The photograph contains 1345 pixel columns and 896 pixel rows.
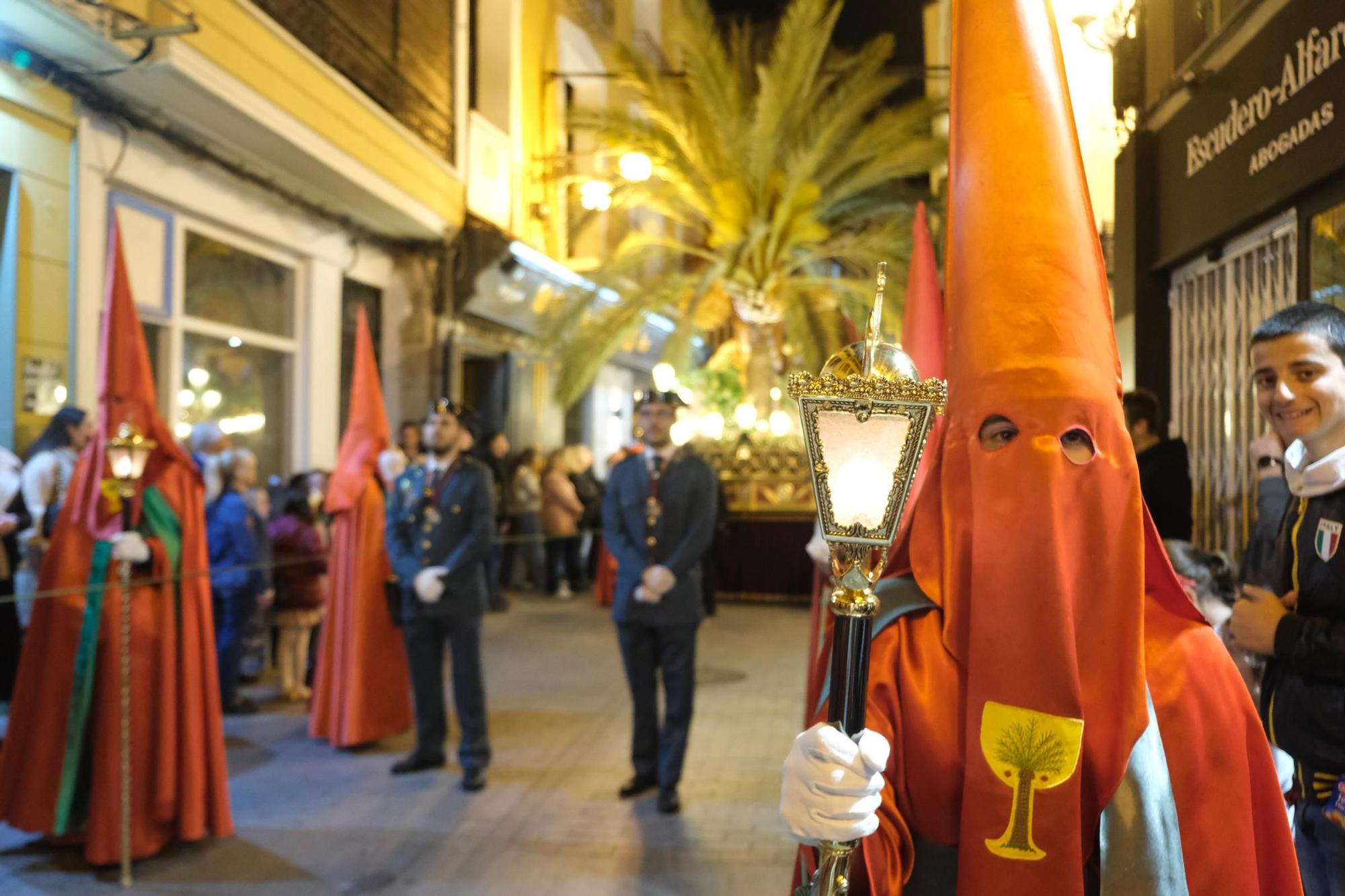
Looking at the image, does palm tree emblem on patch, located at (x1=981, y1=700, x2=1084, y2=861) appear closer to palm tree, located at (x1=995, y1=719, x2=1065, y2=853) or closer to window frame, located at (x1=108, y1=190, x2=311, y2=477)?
palm tree, located at (x1=995, y1=719, x2=1065, y2=853)

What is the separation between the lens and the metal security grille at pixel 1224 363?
4066 millimetres

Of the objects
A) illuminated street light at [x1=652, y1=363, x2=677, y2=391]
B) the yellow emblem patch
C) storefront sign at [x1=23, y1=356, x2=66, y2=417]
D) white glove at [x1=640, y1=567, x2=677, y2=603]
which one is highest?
illuminated street light at [x1=652, y1=363, x2=677, y2=391]

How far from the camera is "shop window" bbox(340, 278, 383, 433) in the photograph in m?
11.1

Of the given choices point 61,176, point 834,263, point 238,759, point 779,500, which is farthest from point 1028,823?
point 834,263

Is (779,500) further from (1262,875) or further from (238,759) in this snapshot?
(1262,875)

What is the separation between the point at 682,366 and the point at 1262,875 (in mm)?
11370

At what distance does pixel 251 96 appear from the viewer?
792 centimetres

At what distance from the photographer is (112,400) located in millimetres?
4492

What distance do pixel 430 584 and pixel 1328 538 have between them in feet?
14.3

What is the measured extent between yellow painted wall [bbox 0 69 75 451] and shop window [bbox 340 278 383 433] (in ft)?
12.4

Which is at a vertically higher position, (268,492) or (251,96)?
(251,96)

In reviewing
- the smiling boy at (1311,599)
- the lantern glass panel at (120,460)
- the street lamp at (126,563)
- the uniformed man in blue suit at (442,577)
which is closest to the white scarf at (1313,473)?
the smiling boy at (1311,599)

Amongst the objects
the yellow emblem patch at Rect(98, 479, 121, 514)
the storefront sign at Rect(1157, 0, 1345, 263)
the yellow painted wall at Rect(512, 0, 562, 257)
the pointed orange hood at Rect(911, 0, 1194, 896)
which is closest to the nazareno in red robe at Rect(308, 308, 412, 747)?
the yellow emblem patch at Rect(98, 479, 121, 514)

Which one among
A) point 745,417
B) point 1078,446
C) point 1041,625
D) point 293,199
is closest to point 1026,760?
point 1041,625
